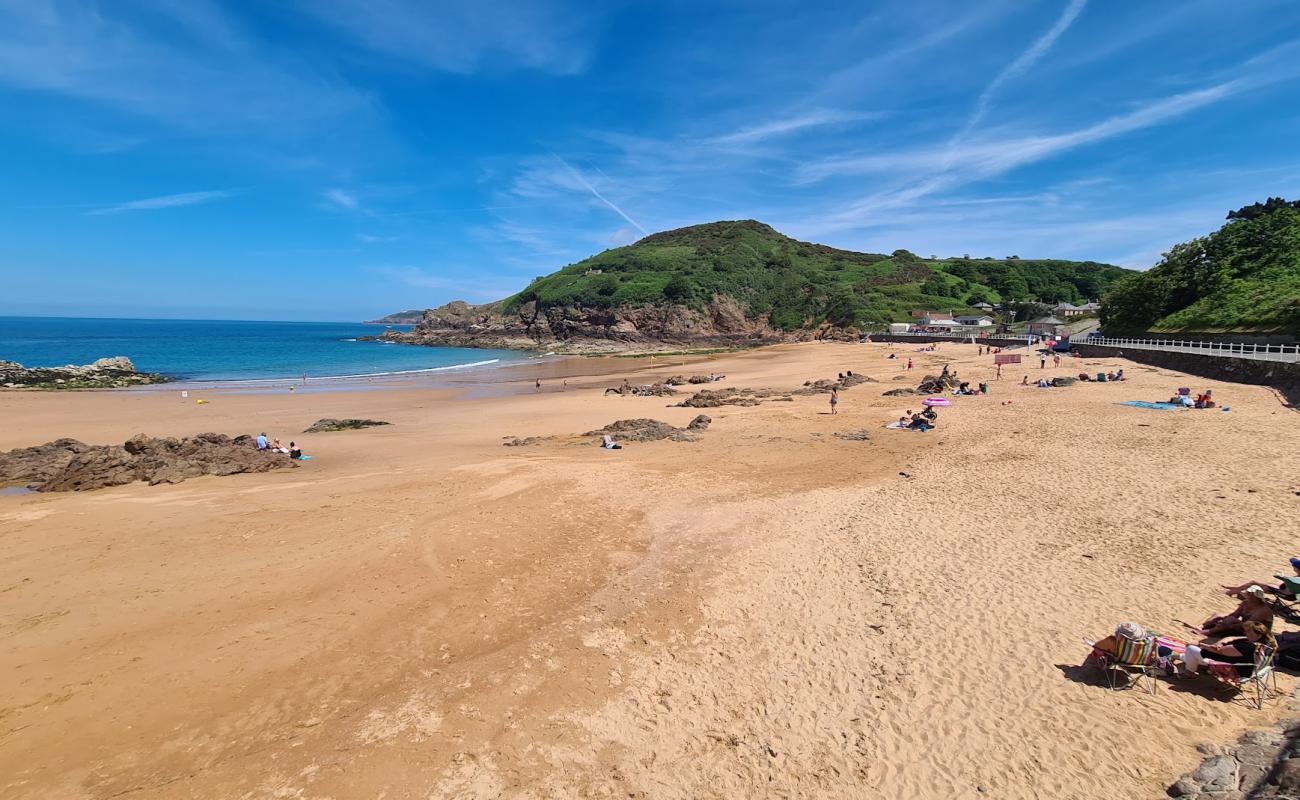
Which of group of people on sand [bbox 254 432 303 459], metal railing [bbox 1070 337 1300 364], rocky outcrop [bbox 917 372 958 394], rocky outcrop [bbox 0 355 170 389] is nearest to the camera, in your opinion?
group of people on sand [bbox 254 432 303 459]

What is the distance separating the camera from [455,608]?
820 centimetres

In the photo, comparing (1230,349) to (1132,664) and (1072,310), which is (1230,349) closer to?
(1132,664)

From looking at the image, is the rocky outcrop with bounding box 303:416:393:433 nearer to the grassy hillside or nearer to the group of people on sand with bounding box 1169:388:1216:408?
the group of people on sand with bounding box 1169:388:1216:408

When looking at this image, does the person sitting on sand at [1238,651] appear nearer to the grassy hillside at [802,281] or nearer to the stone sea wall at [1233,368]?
the stone sea wall at [1233,368]

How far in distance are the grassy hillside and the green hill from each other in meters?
42.6

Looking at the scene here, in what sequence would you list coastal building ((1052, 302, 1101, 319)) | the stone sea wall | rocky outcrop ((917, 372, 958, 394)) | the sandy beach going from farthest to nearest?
coastal building ((1052, 302, 1101, 319))
rocky outcrop ((917, 372, 958, 394))
the stone sea wall
the sandy beach

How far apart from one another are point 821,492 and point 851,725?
306 inches

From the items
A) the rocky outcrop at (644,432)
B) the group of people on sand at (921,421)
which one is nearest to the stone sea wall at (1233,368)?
the group of people on sand at (921,421)

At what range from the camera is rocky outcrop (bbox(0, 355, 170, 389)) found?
129 feet

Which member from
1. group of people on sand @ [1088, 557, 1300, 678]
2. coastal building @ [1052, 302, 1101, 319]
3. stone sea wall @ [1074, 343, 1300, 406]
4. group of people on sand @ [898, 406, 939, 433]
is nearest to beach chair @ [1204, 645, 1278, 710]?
group of people on sand @ [1088, 557, 1300, 678]

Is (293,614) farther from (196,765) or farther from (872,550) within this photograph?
(872,550)

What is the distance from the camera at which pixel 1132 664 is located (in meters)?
5.97

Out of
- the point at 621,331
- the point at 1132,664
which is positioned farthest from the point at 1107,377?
the point at 621,331

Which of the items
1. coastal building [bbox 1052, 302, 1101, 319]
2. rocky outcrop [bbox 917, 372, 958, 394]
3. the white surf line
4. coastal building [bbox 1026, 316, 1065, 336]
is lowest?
rocky outcrop [bbox 917, 372, 958, 394]
